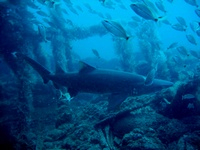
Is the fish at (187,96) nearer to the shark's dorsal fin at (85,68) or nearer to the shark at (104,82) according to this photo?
the shark at (104,82)

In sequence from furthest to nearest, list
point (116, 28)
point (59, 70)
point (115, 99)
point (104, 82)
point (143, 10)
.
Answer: point (59, 70), point (143, 10), point (116, 28), point (115, 99), point (104, 82)

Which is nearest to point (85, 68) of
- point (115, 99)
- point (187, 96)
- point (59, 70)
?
point (59, 70)

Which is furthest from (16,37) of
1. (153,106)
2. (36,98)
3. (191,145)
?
(191,145)

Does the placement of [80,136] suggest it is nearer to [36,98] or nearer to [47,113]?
[47,113]

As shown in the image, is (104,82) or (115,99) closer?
(104,82)

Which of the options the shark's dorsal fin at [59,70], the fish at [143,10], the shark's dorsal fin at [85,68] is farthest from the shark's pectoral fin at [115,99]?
the fish at [143,10]

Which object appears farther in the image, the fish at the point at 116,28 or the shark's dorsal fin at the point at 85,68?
the fish at the point at 116,28

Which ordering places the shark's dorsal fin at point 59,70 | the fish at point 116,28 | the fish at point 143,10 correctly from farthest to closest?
the shark's dorsal fin at point 59,70, the fish at point 143,10, the fish at point 116,28

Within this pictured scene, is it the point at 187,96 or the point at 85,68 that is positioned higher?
the point at 85,68

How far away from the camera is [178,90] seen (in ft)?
19.5

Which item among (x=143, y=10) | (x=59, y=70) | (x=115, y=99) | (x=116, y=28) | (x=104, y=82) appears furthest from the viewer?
(x=59, y=70)

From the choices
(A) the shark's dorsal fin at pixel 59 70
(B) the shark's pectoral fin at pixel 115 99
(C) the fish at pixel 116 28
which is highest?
(C) the fish at pixel 116 28

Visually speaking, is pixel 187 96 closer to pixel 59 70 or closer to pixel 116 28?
pixel 116 28

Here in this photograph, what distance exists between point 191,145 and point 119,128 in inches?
76.6
